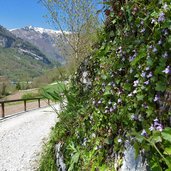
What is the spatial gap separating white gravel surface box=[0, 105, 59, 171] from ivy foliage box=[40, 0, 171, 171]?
6.44 feet

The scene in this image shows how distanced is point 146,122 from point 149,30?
1.03 metres

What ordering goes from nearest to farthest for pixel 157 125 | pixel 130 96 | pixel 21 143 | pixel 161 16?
1. pixel 157 125
2. pixel 161 16
3. pixel 130 96
4. pixel 21 143

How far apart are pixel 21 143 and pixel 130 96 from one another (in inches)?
335

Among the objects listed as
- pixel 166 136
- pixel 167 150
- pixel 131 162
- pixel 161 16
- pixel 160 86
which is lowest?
pixel 131 162

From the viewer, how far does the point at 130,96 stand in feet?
10.2

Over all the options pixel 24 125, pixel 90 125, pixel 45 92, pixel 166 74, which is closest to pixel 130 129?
pixel 166 74

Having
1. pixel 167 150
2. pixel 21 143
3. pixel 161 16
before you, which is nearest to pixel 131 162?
pixel 167 150

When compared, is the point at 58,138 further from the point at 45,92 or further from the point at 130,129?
the point at 130,129

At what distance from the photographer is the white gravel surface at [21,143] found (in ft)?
27.7

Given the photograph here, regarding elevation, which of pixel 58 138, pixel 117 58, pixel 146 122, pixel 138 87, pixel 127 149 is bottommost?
pixel 58 138

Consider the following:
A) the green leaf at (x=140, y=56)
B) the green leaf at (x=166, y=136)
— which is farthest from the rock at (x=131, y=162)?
the green leaf at (x=140, y=56)

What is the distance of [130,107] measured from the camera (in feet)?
9.88

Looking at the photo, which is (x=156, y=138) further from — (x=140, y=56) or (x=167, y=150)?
(x=140, y=56)

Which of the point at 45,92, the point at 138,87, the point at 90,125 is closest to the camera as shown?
the point at 138,87
